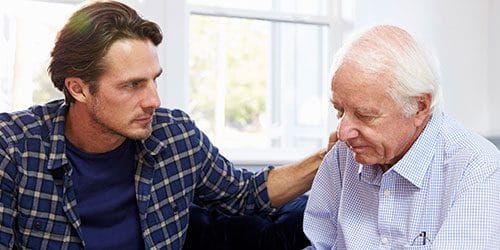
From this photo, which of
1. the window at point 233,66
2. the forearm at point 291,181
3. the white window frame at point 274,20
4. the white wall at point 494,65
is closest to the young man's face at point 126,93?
the forearm at point 291,181

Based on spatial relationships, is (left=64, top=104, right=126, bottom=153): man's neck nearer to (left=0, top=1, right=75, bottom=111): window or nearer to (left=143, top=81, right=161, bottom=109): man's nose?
(left=143, top=81, right=161, bottom=109): man's nose

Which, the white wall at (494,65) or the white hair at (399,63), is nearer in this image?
the white hair at (399,63)

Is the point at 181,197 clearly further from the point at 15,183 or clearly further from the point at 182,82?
the point at 182,82

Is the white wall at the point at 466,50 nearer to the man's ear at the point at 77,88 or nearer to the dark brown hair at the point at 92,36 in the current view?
the dark brown hair at the point at 92,36

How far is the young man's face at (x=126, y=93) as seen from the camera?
5.61 feet

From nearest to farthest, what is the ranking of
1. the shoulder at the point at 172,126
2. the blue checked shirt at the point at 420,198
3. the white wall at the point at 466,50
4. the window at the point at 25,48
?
the blue checked shirt at the point at 420,198
the shoulder at the point at 172,126
the window at the point at 25,48
the white wall at the point at 466,50

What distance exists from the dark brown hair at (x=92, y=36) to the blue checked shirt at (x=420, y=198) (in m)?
0.57

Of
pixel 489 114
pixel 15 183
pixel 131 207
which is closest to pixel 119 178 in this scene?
pixel 131 207

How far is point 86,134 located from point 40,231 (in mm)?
255

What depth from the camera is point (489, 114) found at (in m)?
3.11

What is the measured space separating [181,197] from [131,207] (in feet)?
0.42

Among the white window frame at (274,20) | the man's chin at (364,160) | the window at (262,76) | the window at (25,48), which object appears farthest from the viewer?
the window at (262,76)

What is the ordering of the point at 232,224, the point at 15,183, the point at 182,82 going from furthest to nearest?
the point at 182,82 → the point at 232,224 → the point at 15,183

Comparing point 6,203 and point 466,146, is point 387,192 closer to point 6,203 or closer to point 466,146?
point 466,146
